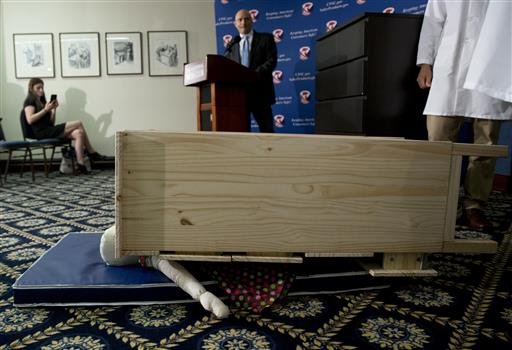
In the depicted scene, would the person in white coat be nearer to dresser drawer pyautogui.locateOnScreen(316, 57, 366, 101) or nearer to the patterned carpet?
dresser drawer pyautogui.locateOnScreen(316, 57, 366, 101)

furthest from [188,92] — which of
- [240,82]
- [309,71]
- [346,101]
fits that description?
[346,101]

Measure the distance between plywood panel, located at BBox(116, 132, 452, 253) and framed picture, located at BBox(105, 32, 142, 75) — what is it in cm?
410

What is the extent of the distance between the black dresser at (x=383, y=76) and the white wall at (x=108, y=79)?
2763 mm

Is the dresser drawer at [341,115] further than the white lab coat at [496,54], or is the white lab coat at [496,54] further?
the dresser drawer at [341,115]

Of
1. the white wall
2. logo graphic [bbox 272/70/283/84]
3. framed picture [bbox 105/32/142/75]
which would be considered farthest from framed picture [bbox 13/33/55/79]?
logo graphic [bbox 272/70/283/84]

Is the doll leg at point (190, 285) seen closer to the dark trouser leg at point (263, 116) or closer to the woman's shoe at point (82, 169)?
the dark trouser leg at point (263, 116)

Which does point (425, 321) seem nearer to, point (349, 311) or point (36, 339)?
point (349, 311)

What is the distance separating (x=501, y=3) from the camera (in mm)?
705

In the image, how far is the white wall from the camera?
14.9 feet

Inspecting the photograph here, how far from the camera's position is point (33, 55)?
458cm

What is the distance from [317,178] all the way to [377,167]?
14 cm

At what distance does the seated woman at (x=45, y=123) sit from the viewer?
3824mm

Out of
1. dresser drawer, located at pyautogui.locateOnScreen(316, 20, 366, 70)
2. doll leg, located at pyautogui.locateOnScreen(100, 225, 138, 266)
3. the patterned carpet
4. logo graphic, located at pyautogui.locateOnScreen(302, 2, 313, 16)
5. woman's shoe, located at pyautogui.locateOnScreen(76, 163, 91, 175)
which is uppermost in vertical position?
logo graphic, located at pyautogui.locateOnScreen(302, 2, 313, 16)

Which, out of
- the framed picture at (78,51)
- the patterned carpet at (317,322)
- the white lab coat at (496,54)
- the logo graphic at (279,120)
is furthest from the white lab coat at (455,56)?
the framed picture at (78,51)
